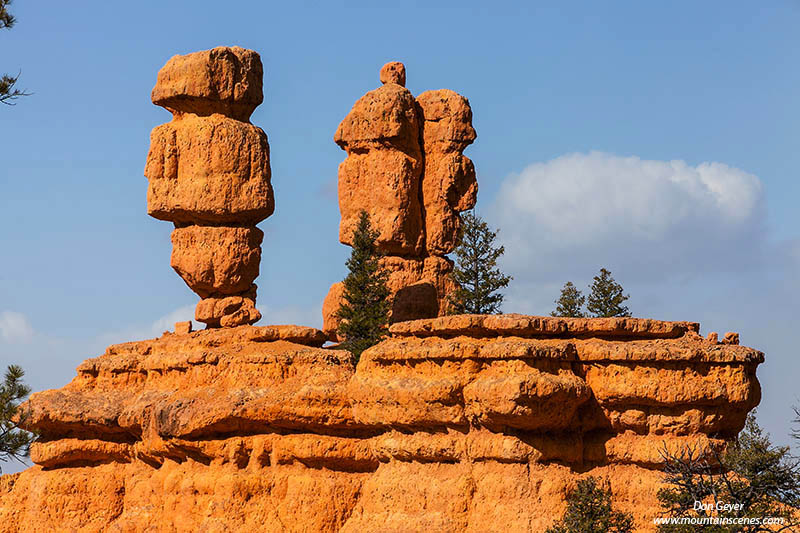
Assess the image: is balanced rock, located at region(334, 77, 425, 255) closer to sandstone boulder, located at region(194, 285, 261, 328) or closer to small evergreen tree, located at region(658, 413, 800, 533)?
sandstone boulder, located at region(194, 285, 261, 328)

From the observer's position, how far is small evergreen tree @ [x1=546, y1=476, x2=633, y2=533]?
24.6 meters

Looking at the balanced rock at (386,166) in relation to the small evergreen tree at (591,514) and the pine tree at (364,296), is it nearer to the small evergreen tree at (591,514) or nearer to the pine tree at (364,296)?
the pine tree at (364,296)

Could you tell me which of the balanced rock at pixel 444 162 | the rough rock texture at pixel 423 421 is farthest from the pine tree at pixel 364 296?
the rough rock texture at pixel 423 421

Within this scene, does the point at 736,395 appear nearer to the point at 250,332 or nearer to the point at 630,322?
the point at 630,322

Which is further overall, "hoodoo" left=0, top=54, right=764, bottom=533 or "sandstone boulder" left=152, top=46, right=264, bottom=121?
"sandstone boulder" left=152, top=46, right=264, bottom=121

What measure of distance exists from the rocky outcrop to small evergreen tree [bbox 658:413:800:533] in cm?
1870

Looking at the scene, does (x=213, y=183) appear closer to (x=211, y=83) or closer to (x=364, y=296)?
(x=211, y=83)

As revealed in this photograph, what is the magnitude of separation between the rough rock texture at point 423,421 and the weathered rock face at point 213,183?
2.57 meters

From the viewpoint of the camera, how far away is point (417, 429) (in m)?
27.3

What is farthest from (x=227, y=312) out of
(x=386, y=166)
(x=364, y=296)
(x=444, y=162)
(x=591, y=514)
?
(x=591, y=514)

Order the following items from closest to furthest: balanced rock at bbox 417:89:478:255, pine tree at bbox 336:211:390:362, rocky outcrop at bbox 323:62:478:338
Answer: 1. pine tree at bbox 336:211:390:362
2. rocky outcrop at bbox 323:62:478:338
3. balanced rock at bbox 417:89:478:255

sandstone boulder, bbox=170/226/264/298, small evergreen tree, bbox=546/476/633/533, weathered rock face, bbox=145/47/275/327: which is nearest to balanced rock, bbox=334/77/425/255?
weathered rock face, bbox=145/47/275/327

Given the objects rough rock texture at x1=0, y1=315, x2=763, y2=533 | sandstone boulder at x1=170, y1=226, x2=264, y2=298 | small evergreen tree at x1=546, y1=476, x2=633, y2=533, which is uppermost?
sandstone boulder at x1=170, y1=226, x2=264, y2=298

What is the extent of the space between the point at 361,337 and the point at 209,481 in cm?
1216
